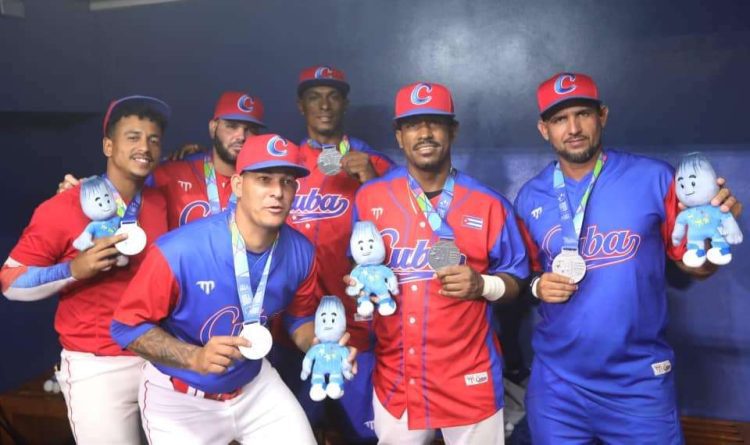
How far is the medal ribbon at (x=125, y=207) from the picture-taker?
2.66m

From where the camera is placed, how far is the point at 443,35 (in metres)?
3.95

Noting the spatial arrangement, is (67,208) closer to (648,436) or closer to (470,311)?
(470,311)

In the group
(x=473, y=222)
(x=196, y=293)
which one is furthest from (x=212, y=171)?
(x=473, y=222)

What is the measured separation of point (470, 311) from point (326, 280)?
0.90 metres

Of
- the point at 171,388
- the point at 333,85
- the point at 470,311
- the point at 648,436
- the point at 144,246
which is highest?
the point at 333,85

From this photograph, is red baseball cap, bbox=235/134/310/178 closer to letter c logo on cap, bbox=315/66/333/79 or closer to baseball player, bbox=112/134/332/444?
baseball player, bbox=112/134/332/444

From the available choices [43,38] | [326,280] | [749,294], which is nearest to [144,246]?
[326,280]

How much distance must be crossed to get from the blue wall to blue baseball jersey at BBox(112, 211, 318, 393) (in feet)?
6.28

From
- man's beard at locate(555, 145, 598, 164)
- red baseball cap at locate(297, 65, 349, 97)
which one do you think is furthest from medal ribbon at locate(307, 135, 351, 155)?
man's beard at locate(555, 145, 598, 164)

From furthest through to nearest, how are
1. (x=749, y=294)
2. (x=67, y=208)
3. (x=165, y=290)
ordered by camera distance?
(x=749, y=294)
(x=67, y=208)
(x=165, y=290)

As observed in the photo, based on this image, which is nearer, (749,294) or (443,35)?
(749,294)

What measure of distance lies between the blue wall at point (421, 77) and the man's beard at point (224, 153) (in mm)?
1186

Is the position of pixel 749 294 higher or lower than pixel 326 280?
lower

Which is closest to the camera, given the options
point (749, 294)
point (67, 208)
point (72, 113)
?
point (67, 208)
